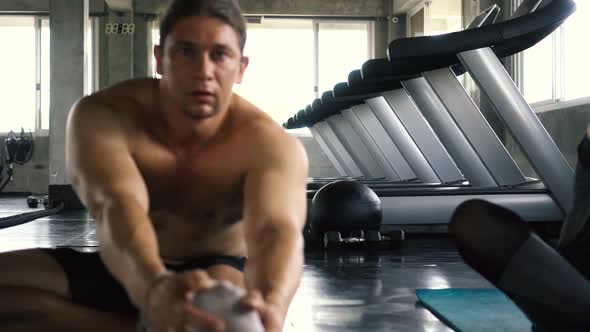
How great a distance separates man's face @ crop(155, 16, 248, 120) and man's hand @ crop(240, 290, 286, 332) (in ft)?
1.40

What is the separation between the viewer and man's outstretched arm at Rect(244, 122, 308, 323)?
1.15 m

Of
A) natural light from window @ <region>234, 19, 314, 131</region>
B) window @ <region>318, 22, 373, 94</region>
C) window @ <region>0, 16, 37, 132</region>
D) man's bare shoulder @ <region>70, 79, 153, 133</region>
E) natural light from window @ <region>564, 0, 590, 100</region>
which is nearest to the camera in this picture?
man's bare shoulder @ <region>70, 79, 153, 133</region>

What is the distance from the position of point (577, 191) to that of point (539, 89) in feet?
19.2

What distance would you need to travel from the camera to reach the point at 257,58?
10.9 meters

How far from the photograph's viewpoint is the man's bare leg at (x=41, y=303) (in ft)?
4.68

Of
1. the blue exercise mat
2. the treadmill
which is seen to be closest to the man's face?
the blue exercise mat

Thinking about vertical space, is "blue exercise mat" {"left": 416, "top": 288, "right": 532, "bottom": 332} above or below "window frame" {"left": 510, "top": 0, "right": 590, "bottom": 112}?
below

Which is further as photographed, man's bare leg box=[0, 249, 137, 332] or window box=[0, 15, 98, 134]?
window box=[0, 15, 98, 134]

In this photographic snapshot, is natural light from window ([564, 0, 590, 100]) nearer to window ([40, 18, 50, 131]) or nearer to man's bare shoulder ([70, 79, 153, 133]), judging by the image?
man's bare shoulder ([70, 79, 153, 133])

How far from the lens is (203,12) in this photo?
1.31 meters

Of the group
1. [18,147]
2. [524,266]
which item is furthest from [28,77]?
[524,266]

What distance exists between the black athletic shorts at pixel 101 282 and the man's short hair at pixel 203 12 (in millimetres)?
465

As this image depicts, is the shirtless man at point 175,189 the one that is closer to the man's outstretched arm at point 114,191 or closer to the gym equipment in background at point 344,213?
the man's outstretched arm at point 114,191

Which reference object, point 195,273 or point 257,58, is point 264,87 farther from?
point 195,273
